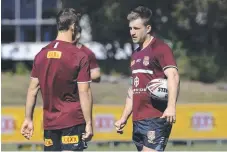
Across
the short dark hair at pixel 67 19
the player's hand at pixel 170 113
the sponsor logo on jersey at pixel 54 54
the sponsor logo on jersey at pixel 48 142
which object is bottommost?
the sponsor logo on jersey at pixel 48 142

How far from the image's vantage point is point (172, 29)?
37.3 metres

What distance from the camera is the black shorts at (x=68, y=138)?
7.47m

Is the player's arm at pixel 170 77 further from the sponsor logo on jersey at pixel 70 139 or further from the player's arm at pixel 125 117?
the sponsor logo on jersey at pixel 70 139

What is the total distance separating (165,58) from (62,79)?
106 cm

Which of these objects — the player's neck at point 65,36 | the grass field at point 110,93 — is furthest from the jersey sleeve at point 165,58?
the grass field at point 110,93

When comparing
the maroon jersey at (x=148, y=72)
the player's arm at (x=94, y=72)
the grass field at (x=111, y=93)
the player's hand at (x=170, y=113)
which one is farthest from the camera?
the grass field at (x=111, y=93)

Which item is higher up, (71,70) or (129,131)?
(71,70)

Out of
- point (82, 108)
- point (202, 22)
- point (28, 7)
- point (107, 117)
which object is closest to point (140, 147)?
point (82, 108)

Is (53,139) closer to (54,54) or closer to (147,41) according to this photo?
(54,54)

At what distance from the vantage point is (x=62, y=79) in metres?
7.46

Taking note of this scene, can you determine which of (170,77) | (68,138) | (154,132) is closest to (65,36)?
(68,138)

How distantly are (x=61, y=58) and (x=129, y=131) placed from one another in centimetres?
1046

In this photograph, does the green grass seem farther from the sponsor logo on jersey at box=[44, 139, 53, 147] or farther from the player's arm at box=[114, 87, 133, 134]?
the sponsor logo on jersey at box=[44, 139, 53, 147]

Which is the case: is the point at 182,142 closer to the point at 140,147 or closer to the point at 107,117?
the point at 107,117
